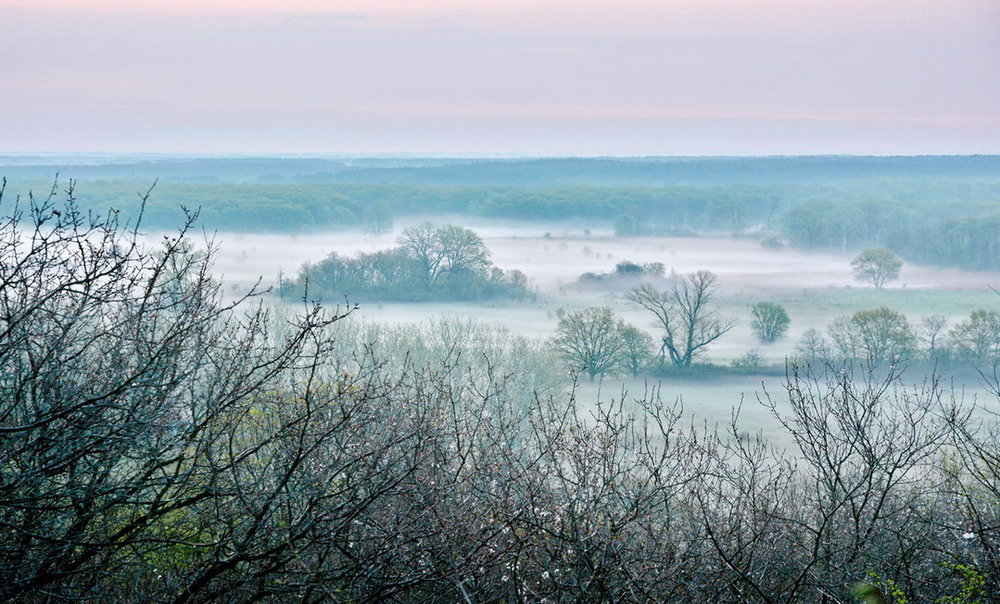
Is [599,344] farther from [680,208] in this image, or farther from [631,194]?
[631,194]

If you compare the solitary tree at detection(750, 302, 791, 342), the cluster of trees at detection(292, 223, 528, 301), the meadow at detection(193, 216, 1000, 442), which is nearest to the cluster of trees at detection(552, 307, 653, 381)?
the meadow at detection(193, 216, 1000, 442)

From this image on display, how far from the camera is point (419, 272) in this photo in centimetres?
6775

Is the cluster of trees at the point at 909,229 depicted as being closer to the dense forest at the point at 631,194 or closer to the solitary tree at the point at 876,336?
the dense forest at the point at 631,194

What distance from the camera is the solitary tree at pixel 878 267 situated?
84875 mm

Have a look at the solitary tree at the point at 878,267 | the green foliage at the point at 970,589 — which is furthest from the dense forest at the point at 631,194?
the green foliage at the point at 970,589

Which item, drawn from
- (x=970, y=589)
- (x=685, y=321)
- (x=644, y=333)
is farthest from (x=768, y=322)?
(x=970, y=589)

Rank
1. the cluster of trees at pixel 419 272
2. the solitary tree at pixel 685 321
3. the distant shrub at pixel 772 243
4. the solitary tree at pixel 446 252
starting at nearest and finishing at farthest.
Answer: the solitary tree at pixel 685 321 < the cluster of trees at pixel 419 272 < the solitary tree at pixel 446 252 < the distant shrub at pixel 772 243

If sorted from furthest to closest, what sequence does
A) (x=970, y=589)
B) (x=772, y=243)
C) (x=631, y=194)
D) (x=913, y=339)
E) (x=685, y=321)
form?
(x=631, y=194)
(x=772, y=243)
(x=685, y=321)
(x=913, y=339)
(x=970, y=589)

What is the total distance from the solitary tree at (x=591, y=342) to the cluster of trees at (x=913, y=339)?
11466 millimetres

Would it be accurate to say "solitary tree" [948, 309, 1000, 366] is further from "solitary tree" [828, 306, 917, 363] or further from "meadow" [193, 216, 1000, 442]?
"solitary tree" [828, 306, 917, 363]

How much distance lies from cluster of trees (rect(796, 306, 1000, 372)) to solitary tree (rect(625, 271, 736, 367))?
17.9 ft

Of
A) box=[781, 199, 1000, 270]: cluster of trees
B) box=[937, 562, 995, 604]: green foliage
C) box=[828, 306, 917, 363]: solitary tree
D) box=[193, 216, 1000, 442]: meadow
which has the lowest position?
box=[193, 216, 1000, 442]: meadow

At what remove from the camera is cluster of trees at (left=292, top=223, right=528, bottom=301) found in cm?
6688

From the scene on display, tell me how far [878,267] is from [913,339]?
34.7 metres
